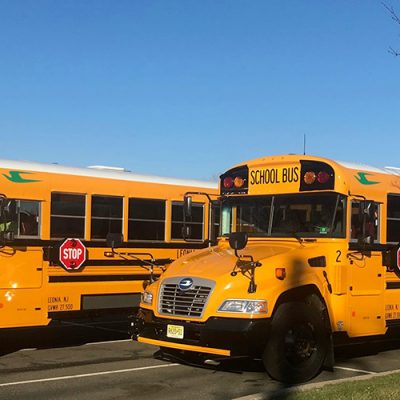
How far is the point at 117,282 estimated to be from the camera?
10062 millimetres

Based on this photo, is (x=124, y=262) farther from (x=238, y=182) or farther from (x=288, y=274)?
(x=288, y=274)

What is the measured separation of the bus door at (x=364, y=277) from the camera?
8.03 m

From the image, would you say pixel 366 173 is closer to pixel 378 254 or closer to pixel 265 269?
pixel 378 254

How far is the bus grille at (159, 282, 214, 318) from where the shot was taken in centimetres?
712

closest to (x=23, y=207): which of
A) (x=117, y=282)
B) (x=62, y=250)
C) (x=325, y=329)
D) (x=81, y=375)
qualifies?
(x=62, y=250)

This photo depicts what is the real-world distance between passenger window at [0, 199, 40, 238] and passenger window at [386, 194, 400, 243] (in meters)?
5.06

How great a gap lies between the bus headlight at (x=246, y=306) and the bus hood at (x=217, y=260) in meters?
0.37

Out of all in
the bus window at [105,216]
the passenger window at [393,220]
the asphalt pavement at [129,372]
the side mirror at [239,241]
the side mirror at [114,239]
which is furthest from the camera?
the bus window at [105,216]

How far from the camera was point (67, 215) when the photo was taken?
9.68 metres

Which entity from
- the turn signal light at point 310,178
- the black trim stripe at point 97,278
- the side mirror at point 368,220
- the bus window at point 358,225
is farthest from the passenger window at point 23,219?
the side mirror at point 368,220

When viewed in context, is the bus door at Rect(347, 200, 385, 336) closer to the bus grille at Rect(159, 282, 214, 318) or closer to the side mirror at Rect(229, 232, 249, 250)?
the side mirror at Rect(229, 232, 249, 250)

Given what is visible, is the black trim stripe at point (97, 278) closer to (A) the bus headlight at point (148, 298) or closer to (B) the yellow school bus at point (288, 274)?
(B) the yellow school bus at point (288, 274)

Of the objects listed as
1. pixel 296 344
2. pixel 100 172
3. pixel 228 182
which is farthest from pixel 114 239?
pixel 296 344

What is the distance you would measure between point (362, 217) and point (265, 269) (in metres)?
1.63
